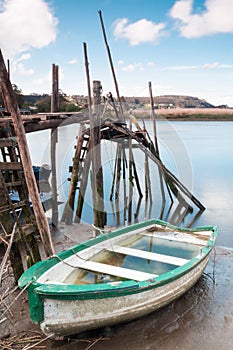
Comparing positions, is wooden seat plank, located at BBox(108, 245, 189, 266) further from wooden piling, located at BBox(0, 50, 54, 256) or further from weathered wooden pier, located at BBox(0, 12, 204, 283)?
wooden piling, located at BBox(0, 50, 54, 256)

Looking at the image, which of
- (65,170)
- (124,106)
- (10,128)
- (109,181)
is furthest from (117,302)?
(65,170)

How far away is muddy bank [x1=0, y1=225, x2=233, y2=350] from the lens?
4.30 meters

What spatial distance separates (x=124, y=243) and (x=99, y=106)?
3191 mm

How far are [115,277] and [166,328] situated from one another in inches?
38.7

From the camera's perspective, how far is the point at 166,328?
4.64 meters

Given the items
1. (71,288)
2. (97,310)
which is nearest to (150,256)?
(97,310)

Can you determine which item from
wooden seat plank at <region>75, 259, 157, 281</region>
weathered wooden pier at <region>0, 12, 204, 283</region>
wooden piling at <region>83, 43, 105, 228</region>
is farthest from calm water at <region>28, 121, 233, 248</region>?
wooden seat plank at <region>75, 259, 157, 281</region>

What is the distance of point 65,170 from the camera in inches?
719

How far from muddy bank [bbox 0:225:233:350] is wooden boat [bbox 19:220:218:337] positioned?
0.22 meters

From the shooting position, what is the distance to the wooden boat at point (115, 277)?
394cm

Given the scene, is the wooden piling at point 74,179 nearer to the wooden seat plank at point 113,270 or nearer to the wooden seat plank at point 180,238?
the wooden seat plank at point 180,238

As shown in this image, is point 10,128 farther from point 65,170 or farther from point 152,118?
point 65,170

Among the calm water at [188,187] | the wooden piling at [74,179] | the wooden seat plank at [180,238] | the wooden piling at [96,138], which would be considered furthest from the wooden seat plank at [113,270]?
the calm water at [188,187]

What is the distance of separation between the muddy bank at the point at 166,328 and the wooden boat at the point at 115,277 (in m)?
0.22
